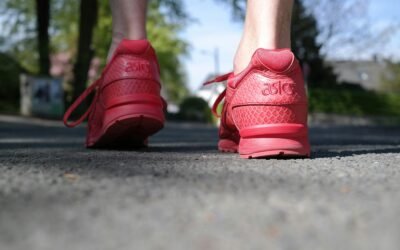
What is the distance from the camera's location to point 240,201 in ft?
2.77

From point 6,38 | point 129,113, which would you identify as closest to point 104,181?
point 129,113

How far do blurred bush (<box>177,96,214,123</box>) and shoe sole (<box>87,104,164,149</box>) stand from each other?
16499 mm

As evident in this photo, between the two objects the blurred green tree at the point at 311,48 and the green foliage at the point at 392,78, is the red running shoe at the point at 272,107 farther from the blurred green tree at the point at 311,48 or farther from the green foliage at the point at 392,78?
the green foliage at the point at 392,78

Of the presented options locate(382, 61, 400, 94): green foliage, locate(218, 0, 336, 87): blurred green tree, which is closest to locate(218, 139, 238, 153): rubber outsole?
locate(218, 0, 336, 87): blurred green tree

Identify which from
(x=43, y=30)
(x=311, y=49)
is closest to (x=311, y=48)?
(x=311, y=49)

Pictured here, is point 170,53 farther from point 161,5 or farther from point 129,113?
point 129,113

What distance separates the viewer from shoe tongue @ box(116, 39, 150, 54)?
1991mm

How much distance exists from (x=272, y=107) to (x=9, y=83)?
16792 mm

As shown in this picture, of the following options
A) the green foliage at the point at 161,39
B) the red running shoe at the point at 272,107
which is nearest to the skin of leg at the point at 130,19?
the red running shoe at the point at 272,107

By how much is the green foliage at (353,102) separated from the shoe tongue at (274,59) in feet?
73.6

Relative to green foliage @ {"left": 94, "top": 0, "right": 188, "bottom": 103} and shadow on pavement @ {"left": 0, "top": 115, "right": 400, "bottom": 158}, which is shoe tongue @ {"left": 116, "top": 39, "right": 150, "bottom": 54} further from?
green foliage @ {"left": 94, "top": 0, "right": 188, "bottom": 103}

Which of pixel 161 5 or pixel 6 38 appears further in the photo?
pixel 6 38

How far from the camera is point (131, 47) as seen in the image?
199cm

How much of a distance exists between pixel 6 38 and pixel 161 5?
19.9ft
